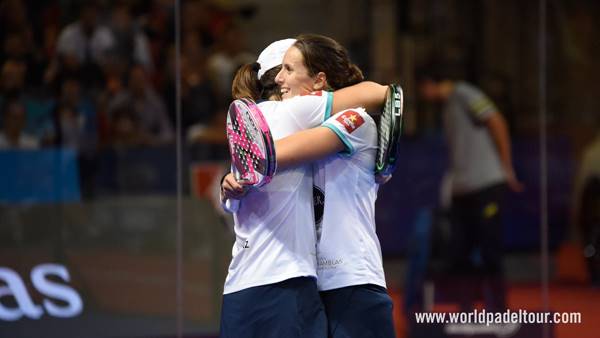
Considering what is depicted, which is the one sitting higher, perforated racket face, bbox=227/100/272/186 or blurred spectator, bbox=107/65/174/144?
perforated racket face, bbox=227/100/272/186

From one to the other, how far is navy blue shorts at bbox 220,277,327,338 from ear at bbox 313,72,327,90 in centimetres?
65

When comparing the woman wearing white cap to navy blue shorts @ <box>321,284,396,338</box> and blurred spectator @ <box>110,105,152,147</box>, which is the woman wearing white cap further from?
blurred spectator @ <box>110,105,152,147</box>

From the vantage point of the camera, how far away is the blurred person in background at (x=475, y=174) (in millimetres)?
6430

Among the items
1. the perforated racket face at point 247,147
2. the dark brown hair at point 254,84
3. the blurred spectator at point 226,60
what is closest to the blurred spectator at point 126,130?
the blurred spectator at point 226,60

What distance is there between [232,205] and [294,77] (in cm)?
47

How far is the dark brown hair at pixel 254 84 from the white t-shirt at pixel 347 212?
1.04ft

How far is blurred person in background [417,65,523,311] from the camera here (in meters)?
6.43

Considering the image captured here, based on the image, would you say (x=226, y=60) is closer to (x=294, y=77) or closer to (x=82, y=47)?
(x=82, y=47)

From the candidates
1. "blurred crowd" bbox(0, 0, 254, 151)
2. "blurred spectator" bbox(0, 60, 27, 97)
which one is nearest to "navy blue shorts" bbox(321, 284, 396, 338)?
"blurred crowd" bbox(0, 0, 254, 151)

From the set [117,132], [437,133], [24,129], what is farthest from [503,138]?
[24,129]

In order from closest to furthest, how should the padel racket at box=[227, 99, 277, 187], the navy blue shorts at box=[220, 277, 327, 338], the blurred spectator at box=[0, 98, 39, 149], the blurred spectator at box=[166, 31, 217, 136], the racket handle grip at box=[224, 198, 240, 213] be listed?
the padel racket at box=[227, 99, 277, 187] → the navy blue shorts at box=[220, 277, 327, 338] → the racket handle grip at box=[224, 198, 240, 213] → the blurred spectator at box=[0, 98, 39, 149] → the blurred spectator at box=[166, 31, 217, 136]

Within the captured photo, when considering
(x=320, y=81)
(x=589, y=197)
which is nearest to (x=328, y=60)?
(x=320, y=81)

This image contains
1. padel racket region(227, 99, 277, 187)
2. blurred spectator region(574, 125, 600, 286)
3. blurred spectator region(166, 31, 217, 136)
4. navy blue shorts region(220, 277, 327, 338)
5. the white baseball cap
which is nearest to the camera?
padel racket region(227, 99, 277, 187)

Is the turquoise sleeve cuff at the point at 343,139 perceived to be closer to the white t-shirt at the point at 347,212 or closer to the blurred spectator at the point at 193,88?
the white t-shirt at the point at 347,212
